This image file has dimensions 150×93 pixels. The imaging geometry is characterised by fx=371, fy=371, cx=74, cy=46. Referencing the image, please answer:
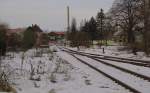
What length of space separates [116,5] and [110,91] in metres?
58.3

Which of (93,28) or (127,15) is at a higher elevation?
(127,15)

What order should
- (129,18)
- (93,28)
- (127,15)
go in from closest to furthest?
(129,18)
(127,15)
(93,28)

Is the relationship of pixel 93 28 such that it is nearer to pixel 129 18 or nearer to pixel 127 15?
pixel 127 15

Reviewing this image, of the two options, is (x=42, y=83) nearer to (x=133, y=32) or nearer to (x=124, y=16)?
(x=133, y=32)

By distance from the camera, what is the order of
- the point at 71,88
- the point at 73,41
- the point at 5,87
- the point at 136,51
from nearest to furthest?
the point at 5,87 < the point at 71,88 < the point at 136,51 < the point at 73,41

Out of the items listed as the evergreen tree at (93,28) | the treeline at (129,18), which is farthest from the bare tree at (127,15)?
the evergreen tree at (93,28)

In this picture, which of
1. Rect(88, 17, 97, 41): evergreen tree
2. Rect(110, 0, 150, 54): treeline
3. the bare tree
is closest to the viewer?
Rect(110, 0, 150, 54): treeline

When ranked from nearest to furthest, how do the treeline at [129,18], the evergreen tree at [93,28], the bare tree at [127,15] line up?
the treeline at [129,18]
the bare tree at [127,15]
the evergreen tree at [93,28]

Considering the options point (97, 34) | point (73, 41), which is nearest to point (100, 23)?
point (97, 34)

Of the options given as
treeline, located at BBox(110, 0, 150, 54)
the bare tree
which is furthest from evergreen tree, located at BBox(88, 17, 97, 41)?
the bare tree

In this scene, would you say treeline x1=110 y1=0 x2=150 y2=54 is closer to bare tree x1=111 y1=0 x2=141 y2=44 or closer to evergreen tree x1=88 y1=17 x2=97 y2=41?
bare tree x1=111 y1=0 x2=141 y2=44

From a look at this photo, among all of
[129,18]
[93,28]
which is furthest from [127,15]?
[93,28]

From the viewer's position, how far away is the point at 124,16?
6569 centimetres

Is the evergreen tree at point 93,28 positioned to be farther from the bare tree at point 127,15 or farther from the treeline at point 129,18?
the bare tree at point 127,15
